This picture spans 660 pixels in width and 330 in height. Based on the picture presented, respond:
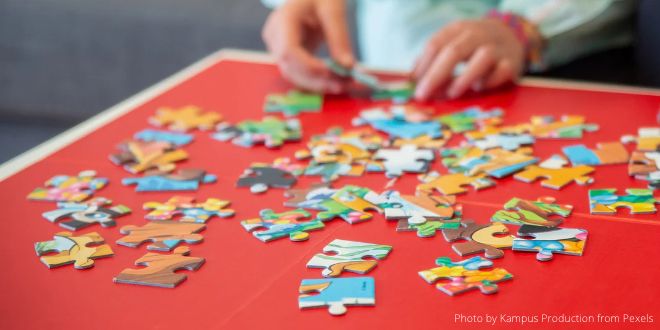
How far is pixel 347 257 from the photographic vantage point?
857 mm

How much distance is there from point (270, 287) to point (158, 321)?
0.11 metres

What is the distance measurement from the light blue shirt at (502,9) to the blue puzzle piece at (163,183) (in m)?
0.87

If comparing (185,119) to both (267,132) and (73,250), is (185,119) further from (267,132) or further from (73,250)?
(73,250)

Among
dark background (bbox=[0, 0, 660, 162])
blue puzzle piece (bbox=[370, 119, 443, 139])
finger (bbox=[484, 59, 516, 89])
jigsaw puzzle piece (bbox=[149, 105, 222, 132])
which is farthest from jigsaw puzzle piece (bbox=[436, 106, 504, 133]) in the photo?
dark background (bbox=[0, 0, 660, 162])

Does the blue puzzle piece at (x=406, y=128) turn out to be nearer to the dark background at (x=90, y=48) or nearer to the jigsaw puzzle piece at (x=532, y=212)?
the jigsaw puzzle piece at (x=532, y=212)

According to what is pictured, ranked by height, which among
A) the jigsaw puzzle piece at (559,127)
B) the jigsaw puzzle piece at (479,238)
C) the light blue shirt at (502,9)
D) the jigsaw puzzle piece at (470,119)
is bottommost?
the jigsaw puzzle piece at (479,238)

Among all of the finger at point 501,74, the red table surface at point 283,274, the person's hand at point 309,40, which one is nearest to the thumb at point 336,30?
the person's hand at point 309,40

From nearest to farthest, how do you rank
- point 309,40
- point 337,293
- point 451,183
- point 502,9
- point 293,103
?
point 337,293 < point 451,183 < point 293,103 < point 309,40 < point 502,9

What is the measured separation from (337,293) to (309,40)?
100cm

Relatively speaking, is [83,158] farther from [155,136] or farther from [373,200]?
[373,200]

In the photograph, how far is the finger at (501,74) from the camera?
149cm

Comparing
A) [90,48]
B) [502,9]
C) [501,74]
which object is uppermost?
[90,48]

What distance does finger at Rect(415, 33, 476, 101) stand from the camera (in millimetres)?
1452

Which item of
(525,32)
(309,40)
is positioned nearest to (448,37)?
(525,32)
